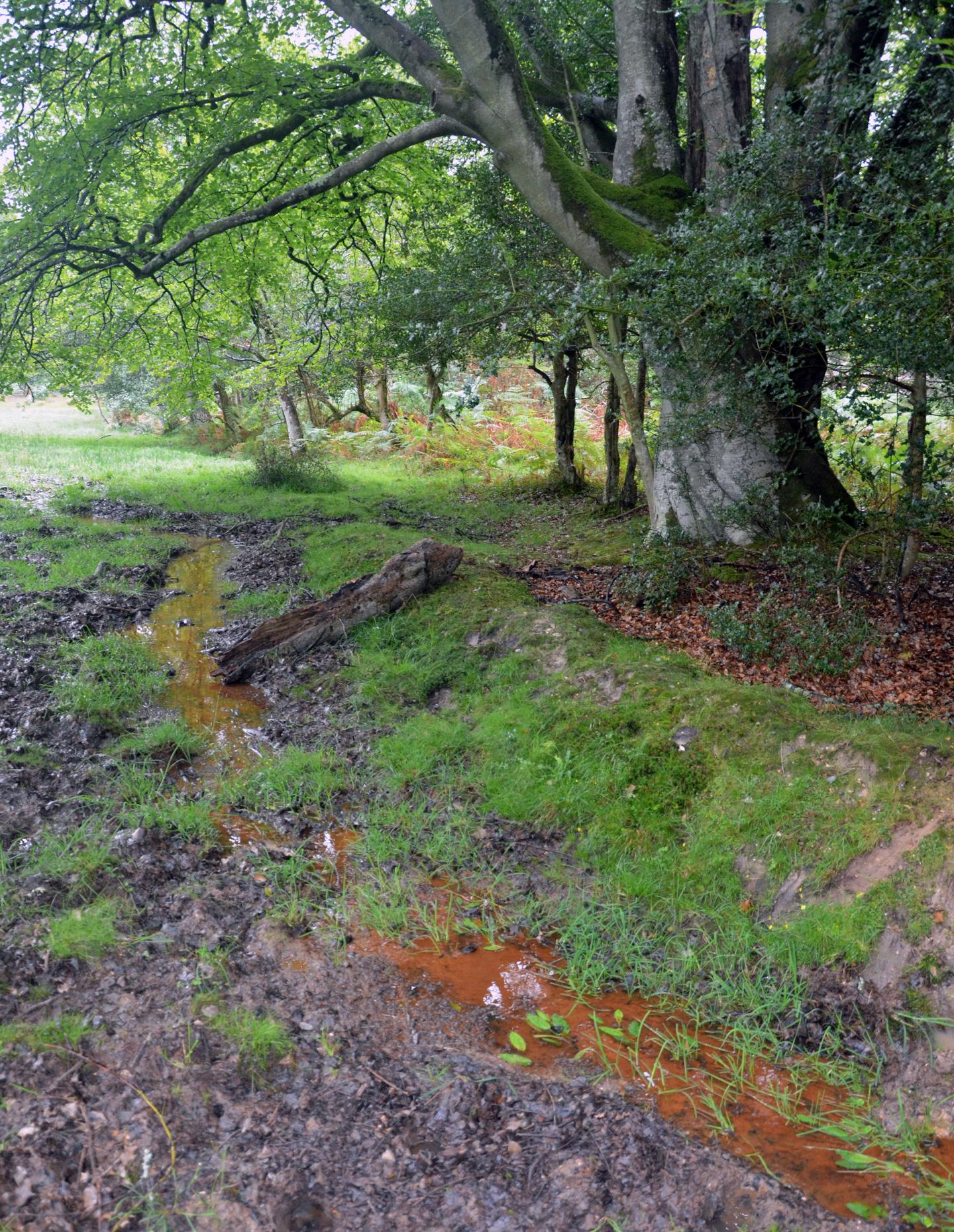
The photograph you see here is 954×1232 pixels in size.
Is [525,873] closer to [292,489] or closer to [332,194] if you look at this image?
[332,194]

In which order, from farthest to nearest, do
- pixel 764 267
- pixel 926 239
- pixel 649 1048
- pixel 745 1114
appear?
1. pixel 764 267
2. pixel 926 239
3. pixel 649 1048
4. pixel 745 1114

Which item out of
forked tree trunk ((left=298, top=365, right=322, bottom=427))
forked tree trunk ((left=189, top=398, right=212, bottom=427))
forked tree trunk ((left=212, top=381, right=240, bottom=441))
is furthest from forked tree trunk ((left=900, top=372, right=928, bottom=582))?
forked tree trunk ((left=189, top=398, right=212, bottom=427))

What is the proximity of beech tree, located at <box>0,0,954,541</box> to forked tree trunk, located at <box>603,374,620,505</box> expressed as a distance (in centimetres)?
312

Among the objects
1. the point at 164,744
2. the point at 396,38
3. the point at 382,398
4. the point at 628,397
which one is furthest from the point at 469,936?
the point at 382,398

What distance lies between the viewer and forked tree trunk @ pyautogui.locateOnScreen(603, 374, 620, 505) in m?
13.1

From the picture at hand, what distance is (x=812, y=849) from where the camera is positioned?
14.2 ft

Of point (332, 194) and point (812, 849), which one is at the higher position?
point (332, 194)

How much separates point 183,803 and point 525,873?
238cm

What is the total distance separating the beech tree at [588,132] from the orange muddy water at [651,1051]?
437 centimetres

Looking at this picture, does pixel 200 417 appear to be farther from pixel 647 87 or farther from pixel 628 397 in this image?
pixel 647 87

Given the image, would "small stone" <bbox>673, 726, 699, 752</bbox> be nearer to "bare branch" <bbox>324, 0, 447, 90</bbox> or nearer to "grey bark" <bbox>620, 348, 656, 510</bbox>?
"grey bark" <bbox>620, 348, 656, 510</bbox>

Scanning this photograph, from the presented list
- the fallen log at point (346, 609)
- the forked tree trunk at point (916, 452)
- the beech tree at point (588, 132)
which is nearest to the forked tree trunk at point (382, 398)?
the beech tree at point (588, 132)

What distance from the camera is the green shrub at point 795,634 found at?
626 centimetres

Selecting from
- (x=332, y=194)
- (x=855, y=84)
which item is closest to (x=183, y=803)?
(x=855, y=84)
